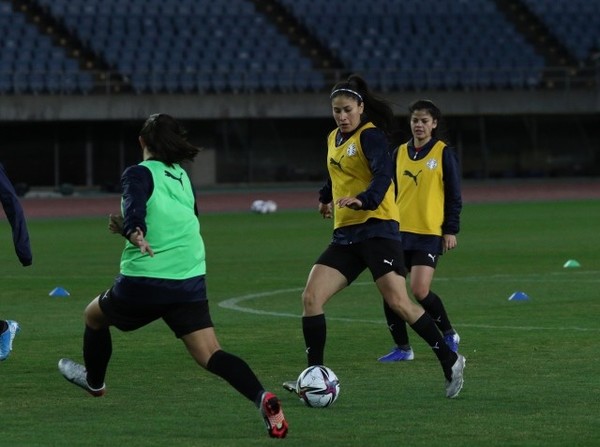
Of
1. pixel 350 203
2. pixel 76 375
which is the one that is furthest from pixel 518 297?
pixel 76 375

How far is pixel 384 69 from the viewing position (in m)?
49.2

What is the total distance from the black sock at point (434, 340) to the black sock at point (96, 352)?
205cm

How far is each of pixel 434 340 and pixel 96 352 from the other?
2218 millimetres

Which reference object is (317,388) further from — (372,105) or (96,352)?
(372,105)

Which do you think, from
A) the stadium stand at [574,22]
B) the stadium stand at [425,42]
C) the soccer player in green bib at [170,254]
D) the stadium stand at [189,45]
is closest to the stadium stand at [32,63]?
the stadium stand at [189,45]

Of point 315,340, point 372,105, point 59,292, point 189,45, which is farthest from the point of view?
point 189,45

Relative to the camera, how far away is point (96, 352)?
31.1ft

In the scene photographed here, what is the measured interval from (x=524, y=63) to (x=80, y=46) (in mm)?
14461

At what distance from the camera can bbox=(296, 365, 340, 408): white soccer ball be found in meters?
9.48

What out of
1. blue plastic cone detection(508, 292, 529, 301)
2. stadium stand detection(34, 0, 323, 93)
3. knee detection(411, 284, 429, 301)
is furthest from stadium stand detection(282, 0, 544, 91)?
knee detection(411, 284, 429, 301)

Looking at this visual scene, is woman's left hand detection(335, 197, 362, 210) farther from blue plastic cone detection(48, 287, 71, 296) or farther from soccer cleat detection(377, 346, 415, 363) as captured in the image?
blue plastic cone detection(48, 287, 71, 296)

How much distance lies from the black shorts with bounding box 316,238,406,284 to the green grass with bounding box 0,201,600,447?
804mm

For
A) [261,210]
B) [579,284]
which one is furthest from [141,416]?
[261,210]

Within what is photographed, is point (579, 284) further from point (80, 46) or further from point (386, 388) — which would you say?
point (80, 46)
